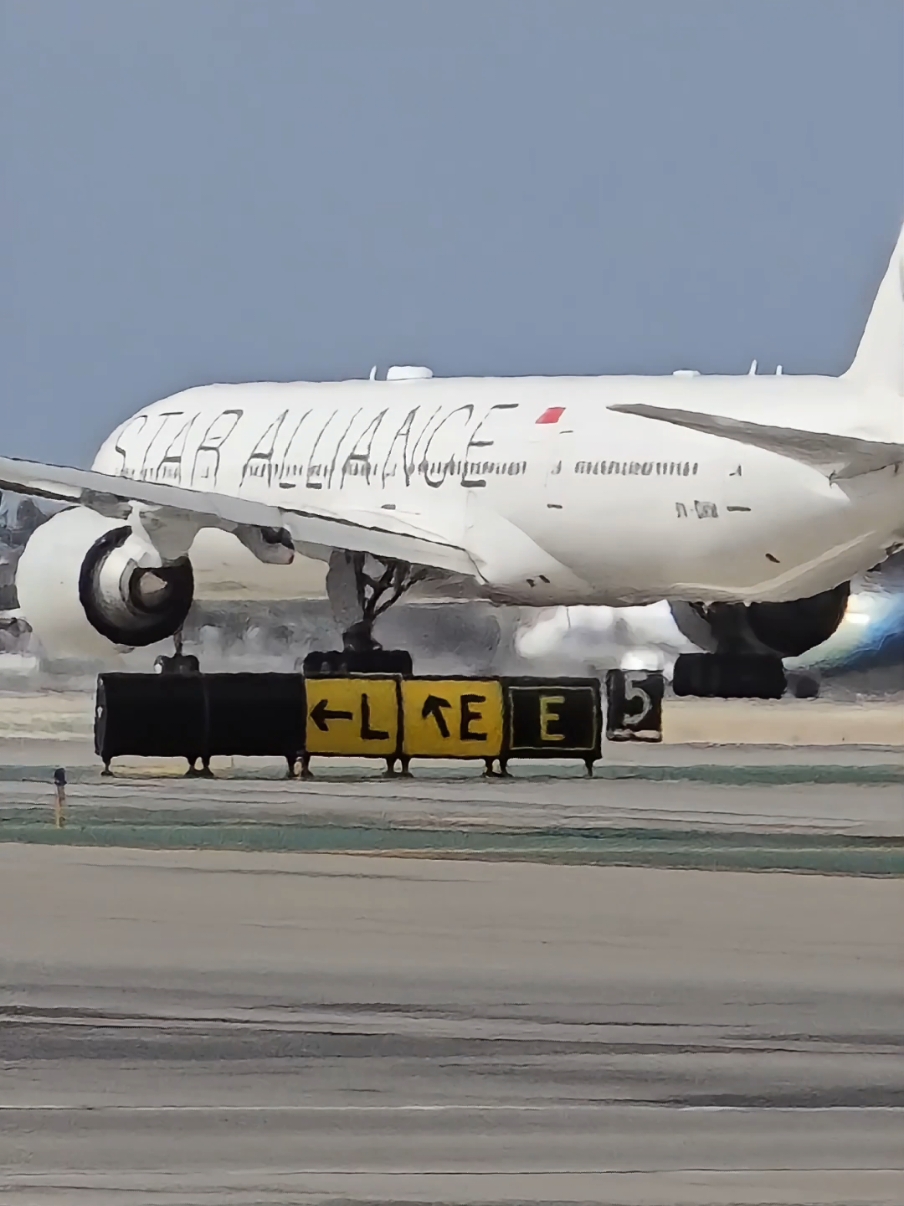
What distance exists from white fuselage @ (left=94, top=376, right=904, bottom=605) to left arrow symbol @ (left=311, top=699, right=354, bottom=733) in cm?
741

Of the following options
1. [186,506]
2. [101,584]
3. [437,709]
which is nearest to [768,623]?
[186,506]

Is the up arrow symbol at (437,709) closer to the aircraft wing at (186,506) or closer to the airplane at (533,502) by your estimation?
the airplane at (533,502)

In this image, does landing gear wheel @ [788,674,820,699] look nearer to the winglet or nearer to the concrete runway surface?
the winglet

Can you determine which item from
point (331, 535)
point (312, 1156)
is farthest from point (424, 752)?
point (312, 1156)

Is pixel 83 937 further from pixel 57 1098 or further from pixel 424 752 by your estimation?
pixel 424 752

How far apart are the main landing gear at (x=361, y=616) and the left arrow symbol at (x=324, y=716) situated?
30.7 feet

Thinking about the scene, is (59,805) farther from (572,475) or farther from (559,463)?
(559,463)

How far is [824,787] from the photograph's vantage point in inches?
1070

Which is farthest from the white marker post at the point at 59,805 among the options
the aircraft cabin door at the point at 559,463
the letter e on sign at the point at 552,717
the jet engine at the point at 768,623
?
the jet engine at the point at 768,623

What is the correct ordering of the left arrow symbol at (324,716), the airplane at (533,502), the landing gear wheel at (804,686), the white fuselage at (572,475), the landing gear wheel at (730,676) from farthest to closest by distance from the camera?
1. the landing gear wheel at (804,686)
2. the landing gear wheel at (730,676)
3. the white fuselage at (572,475)
4. the airplane at (533,502)
5. the left arrow symbol at (324,716)

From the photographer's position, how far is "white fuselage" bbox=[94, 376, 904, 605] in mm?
32750

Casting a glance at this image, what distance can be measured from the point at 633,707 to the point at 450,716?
10.2 meters

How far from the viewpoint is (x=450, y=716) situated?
27562mm

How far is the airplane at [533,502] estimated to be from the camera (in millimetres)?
32438
